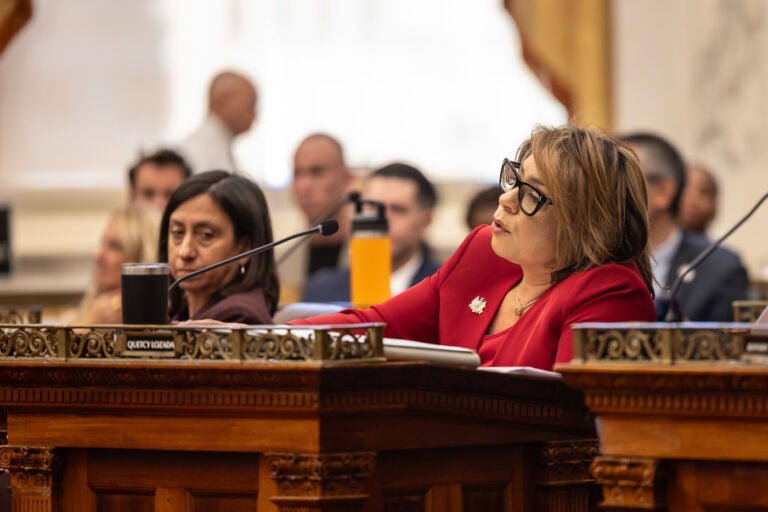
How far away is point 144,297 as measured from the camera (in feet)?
9.79

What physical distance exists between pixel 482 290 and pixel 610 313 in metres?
0.46

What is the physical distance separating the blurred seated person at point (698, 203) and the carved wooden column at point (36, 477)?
184 inches

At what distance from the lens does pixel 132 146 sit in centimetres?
872

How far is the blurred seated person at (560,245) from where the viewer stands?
3.17 metres

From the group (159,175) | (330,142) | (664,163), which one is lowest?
(664,163)

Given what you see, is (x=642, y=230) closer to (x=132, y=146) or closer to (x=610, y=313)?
(x=610, y=313)

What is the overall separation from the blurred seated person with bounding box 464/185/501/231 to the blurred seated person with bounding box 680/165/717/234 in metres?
1.67

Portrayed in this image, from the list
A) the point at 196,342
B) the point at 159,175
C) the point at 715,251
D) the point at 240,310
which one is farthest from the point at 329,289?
the point at 196,342

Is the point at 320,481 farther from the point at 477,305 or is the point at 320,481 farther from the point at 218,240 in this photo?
the point at 218,240

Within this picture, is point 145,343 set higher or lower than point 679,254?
lower

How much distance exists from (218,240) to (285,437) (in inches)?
53.1

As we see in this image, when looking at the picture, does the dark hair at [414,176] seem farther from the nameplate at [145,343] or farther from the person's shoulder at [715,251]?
the nameplate at [145,343]

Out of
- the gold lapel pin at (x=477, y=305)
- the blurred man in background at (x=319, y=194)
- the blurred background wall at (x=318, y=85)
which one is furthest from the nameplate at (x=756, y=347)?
the blurred background wall at (x=318, y=85)

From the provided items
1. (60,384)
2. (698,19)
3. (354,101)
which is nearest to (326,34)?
(354,101)
